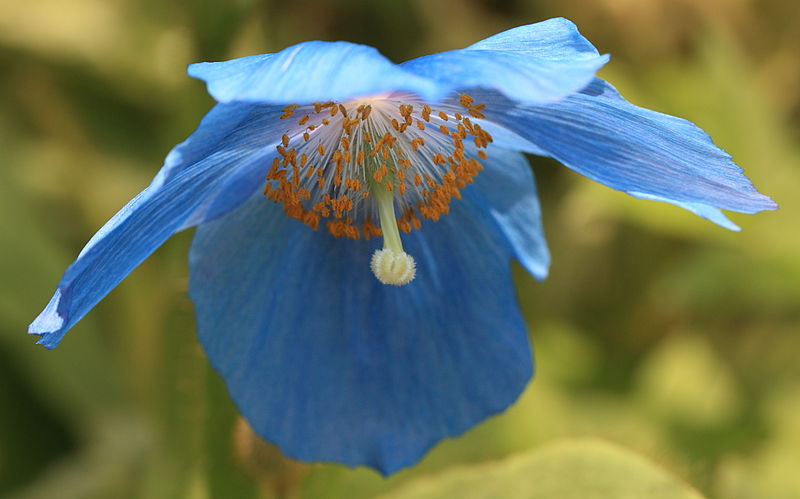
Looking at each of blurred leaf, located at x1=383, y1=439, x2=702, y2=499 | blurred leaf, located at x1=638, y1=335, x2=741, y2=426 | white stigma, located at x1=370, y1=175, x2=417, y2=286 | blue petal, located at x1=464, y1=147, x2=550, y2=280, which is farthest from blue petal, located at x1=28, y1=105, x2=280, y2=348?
blurred leaf, located at x1=638, y1=335, x2=741, y2=426

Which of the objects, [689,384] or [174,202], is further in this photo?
[689,384]

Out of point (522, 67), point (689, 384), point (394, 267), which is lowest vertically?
point (689, 384)

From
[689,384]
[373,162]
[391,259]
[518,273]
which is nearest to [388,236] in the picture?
[391,259]

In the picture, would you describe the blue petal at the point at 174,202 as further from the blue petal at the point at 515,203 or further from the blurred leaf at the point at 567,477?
the blurred leaf at the point at 567,477

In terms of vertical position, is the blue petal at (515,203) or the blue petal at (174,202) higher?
the blue petal at (174,202)

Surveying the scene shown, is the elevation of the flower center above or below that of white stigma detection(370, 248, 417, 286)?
above

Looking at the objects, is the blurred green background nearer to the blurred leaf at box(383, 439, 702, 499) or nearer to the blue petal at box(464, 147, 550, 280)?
the blurred leaf at box(383, 439, 702, 499)

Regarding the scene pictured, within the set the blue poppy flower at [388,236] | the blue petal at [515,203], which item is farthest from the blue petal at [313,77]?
the blue petal at [515,203]

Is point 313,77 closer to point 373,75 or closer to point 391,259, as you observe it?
point 373,75
